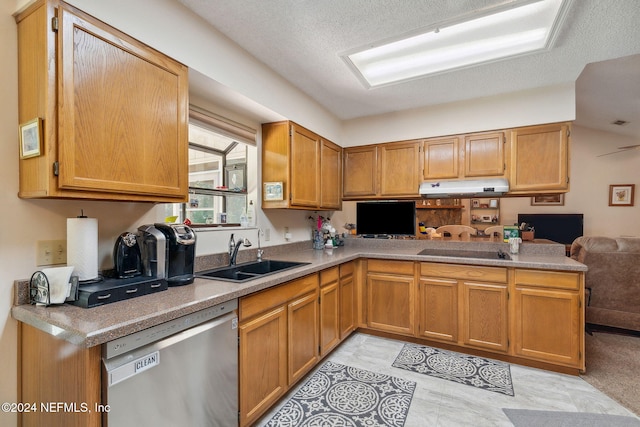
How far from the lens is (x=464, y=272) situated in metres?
2.70

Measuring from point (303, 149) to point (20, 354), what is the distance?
2.34m

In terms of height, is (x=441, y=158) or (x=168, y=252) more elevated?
(x=441, y=158)

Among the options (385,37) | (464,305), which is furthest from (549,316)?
(385,37)

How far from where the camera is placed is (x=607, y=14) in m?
1.79

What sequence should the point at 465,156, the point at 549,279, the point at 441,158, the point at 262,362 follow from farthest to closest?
the point at 441,158
the point at 465,156
the point at 549,279
the point at 262,362

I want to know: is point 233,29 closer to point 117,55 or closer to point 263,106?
point 263,106

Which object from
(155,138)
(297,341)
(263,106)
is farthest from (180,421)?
(263,106)

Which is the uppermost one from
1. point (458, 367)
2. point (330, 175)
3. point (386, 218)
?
point (330, 175)

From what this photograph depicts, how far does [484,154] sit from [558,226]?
4.48m

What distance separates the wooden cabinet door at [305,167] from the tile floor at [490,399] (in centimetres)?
151

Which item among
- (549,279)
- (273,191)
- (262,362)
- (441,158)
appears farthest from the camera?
(441,158)

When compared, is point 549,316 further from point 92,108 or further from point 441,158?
point 92,108

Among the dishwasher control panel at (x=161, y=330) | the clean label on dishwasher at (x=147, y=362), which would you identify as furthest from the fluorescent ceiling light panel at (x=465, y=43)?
the clean label on dishwasher at (x=147, y=362)

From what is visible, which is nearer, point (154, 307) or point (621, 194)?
point (154, 307)
